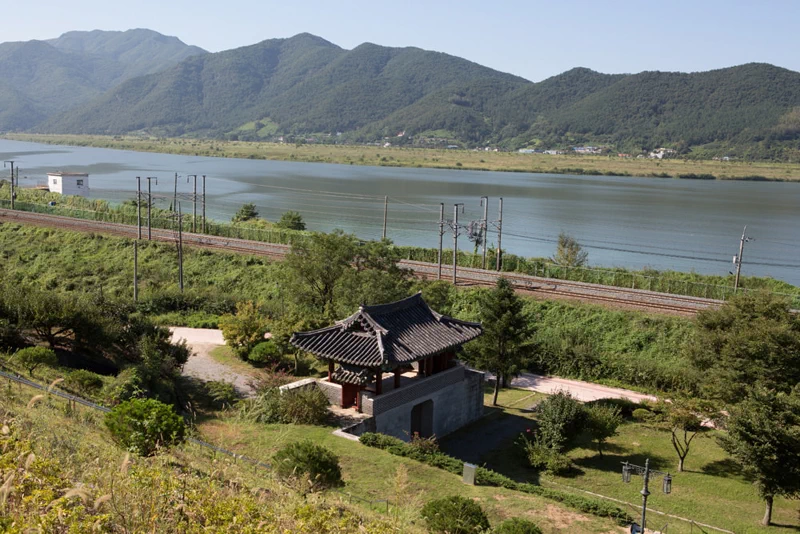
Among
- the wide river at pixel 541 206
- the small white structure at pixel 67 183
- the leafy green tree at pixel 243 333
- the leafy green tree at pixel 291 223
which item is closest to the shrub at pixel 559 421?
the leafy green tree at pixel 243 333

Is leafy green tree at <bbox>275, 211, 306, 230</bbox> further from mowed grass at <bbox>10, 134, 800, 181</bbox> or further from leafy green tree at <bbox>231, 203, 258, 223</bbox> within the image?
mowed grass at <bbox>10, 134, 800, 181</bbox>

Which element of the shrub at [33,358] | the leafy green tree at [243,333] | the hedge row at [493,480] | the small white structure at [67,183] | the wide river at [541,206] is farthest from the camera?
the small white structure at [67,183]

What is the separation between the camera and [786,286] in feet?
134

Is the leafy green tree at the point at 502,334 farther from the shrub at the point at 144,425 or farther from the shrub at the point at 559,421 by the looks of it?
the shrub at the point at 144,425

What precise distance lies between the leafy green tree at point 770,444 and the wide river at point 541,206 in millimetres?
A: 40628

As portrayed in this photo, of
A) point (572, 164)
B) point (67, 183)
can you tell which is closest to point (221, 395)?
point (67, 183)

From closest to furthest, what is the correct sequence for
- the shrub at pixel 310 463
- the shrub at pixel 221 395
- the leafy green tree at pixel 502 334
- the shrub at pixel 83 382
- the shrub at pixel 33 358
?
the shrub at pixel 310 463 → the shrub at pixel 83 382 → the shrub at pixel 33 358 → the shrub at pixel 221 395 → the leafy green tree at pixel 502 334

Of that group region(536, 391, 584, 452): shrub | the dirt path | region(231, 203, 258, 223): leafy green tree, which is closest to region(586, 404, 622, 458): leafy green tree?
region(536, 391, 584, 452): shrub

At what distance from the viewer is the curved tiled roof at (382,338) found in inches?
828

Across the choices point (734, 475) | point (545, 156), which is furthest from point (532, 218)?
point (545, 156)

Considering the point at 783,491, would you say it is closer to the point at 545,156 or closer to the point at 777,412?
the point at 777,412

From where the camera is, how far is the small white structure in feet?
273

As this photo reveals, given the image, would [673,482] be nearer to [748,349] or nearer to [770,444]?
[770,444]

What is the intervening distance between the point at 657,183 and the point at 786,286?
103606mm
